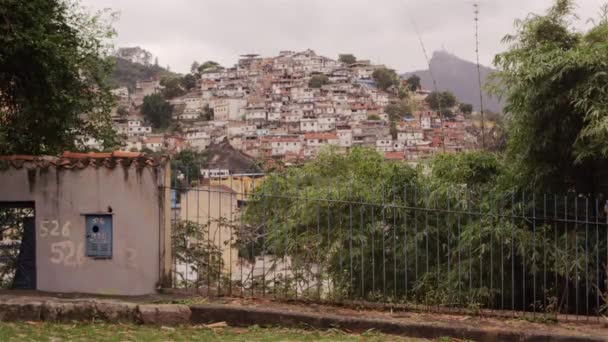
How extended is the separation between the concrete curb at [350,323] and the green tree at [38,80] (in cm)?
397

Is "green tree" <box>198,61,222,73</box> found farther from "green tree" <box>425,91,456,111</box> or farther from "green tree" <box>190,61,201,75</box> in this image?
"green tree" <box>425,91,456,111</box>

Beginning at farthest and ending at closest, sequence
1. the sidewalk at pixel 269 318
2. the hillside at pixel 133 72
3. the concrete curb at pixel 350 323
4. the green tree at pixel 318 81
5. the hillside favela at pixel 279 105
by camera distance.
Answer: the hillside at pixel 133 72 → the green tree at pixel 318 81 → the hillside favela at pixel 279 105 → the sidewalk at pixel 269 318 → the concrete curb at pixel 350 323

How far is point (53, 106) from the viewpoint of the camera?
1079cm

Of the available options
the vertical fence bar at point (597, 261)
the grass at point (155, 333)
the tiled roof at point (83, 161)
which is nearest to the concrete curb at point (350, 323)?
the grass at point (155, 333)

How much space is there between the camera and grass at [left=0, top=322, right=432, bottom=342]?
696cm

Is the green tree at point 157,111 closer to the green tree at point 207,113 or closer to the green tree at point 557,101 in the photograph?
the green tree at point 207,113

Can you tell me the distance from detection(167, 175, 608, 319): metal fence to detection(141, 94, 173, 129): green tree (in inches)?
2480

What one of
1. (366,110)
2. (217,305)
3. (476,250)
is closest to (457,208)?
(476,250)

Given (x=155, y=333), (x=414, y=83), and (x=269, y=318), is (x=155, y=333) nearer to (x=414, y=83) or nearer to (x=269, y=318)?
(x=269, y=318)

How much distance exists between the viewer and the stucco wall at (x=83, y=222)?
8.43 metres

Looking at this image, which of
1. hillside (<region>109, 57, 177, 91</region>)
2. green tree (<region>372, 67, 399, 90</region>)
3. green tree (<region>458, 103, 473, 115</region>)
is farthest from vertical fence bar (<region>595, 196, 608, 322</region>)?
hillside (<region>109, 57, 177, 91</region>)

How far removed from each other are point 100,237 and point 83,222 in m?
0.27

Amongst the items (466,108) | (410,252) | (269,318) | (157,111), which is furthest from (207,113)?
(269,318)

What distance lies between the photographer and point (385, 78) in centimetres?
8394
